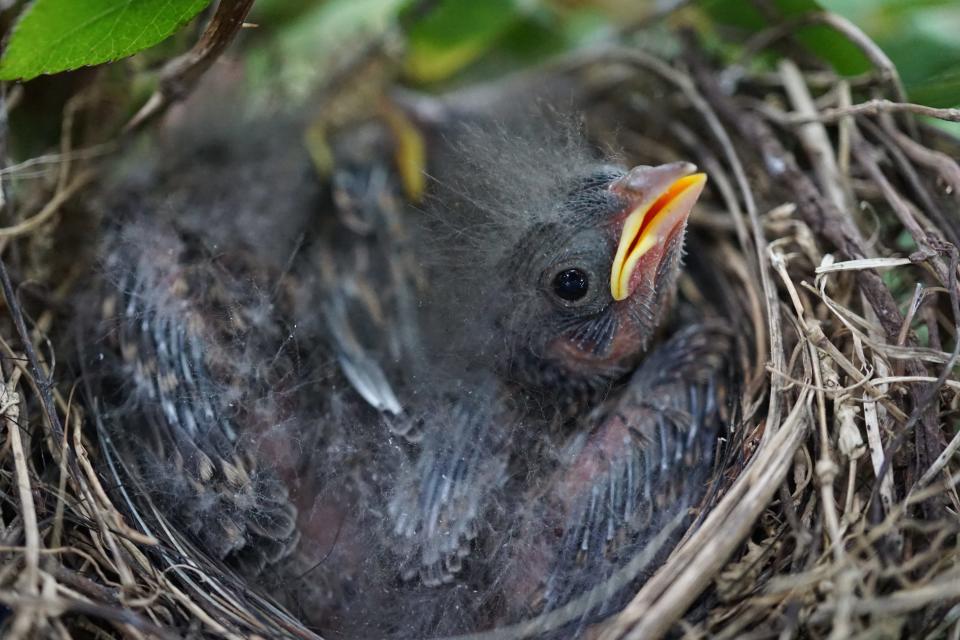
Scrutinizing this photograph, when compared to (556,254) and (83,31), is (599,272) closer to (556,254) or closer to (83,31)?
(556,254)

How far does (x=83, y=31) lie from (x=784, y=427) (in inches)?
37.6

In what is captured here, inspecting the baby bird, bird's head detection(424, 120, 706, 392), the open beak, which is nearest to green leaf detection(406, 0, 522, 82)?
the baby bird

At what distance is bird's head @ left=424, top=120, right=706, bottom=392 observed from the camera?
1.08m

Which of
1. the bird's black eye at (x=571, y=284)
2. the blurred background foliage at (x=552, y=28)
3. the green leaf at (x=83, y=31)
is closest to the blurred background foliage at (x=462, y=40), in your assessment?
the blurred background foliage at (x=552, y=28)

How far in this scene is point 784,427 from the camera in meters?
0.94

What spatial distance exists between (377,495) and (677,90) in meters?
0.94

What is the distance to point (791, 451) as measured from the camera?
3.01ft

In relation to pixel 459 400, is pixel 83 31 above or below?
above

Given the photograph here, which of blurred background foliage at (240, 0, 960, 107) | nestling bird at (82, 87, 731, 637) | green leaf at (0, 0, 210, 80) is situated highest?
green leaf at (0, 0, 210, 80)

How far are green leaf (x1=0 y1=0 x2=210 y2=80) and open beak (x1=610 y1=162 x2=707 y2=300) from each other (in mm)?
592

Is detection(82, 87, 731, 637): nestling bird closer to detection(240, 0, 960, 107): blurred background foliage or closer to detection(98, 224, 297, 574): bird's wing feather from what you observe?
detection(98, 224, 297, 574): bird's wing feather

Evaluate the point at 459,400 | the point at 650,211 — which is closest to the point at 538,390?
the point at 459,400

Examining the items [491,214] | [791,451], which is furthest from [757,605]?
[491,214]

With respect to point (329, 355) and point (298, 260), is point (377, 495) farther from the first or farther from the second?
point (298, 260)
